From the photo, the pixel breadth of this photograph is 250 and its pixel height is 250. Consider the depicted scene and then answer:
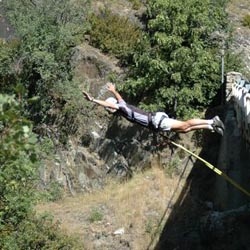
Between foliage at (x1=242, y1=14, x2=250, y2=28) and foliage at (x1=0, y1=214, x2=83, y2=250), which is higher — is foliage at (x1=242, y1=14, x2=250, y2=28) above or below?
above

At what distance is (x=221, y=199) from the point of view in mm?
18281

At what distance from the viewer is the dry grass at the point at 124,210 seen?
59.3 ft

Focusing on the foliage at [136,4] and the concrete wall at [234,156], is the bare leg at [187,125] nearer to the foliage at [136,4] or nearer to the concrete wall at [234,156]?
the concrete wall at [234,156]

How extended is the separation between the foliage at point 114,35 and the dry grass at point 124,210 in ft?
18.5

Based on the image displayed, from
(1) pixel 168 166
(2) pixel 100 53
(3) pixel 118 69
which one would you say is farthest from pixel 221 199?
(2) pixel 100 53

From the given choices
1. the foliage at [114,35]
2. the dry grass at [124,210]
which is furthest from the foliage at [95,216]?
the foliage at [114,35]

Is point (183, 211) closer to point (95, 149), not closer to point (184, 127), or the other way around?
point (95, 149)

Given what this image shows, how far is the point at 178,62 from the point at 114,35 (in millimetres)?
5133

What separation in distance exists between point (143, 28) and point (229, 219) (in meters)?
10.7

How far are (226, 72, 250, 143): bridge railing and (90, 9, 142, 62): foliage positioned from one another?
5.23 metres

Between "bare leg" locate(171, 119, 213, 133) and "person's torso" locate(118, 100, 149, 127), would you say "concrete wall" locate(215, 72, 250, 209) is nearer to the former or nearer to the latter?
"bare leg" locate(171, 119, 213, 133)

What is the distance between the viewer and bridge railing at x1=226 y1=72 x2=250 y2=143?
14.9 meters

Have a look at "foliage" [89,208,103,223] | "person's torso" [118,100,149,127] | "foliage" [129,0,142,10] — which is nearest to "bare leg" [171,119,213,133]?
"person's torso" [118,100,149,127]

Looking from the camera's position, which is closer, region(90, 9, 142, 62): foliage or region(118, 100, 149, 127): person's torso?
region(118, 100, 149, 127): person's torso
